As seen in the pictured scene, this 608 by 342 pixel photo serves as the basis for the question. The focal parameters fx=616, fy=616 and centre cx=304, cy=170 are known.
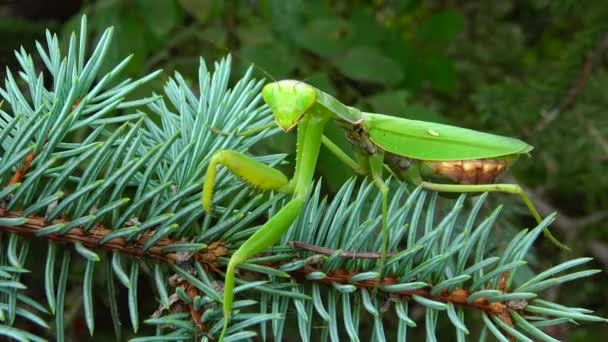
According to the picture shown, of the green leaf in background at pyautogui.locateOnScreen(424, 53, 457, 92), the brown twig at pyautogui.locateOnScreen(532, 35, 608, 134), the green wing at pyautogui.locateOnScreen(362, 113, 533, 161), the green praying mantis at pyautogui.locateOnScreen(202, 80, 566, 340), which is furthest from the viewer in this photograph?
the green leaf in background at pyautogui.locateOnScreen(424, 53, 457, 92)

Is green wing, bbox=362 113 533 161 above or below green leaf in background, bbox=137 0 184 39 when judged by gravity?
below

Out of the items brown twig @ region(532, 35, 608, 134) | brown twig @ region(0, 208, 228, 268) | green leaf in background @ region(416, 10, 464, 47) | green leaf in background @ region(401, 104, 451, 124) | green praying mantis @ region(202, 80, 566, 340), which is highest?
green leaf in background @ region(416, 10, 464, 47)

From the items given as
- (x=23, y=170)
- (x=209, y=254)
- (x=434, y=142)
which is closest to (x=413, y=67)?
(x=434, y=142)

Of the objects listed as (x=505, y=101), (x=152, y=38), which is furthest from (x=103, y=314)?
(x=505, y=101)

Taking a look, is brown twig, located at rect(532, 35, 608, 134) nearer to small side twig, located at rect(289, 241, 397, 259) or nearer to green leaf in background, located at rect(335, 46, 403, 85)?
green leaf in background, located at rect(335, 46, 403, 85)

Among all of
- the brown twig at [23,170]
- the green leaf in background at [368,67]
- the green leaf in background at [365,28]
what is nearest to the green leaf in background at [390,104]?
the green leaf in background at [368,67]

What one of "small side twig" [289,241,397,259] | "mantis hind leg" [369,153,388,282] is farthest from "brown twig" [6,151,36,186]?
A: "mantis hind leg" [369,153,388,282]

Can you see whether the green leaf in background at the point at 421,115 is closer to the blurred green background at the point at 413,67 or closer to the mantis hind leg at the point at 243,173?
the blurred green background at the point at 413,67

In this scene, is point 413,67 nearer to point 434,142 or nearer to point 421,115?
point 421,115
